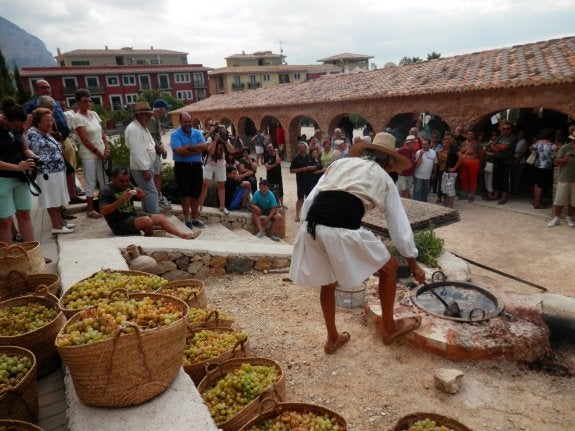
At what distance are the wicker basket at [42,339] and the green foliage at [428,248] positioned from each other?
13.5 feet

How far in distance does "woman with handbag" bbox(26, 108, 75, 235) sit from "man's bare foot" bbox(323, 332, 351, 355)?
3906 millimetres

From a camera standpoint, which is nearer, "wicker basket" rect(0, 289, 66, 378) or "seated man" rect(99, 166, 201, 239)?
"wicker basket" rect(0, 289, 66, 378)

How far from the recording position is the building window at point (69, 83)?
45.2 meters

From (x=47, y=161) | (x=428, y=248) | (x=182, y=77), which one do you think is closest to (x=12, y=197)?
(x=47, y=161)

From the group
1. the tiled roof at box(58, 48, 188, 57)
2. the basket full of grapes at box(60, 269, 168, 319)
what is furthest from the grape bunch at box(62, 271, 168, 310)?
the tiled roof at box(58, 48, 188, 57)

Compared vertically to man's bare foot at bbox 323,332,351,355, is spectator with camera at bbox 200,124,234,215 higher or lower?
higher

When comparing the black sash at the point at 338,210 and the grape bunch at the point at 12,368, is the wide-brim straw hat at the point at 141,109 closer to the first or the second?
the black sash at the point at 338,210

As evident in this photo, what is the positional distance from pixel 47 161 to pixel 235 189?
3.64 meters

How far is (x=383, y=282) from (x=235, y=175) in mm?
5189

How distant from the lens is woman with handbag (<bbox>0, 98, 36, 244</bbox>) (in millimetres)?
4090

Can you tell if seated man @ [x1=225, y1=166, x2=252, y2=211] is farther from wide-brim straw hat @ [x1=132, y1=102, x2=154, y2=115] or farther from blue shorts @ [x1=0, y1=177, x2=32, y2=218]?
blue shorts @ [x1=0, y1=177, x2=32, y2=218]

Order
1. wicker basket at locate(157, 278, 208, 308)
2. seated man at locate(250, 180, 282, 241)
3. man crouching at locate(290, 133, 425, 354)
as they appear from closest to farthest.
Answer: man crouching at locate(290, 133, 425, 354), wicker basket at locate(157, 278, 208, 308), seated man at locate(250, 180, 282, 241)

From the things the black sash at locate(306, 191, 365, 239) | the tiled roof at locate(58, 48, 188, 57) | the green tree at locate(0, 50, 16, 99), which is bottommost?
the black sash at locate(306, 191, 365, 239)

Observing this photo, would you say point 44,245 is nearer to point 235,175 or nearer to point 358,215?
point 235,175
